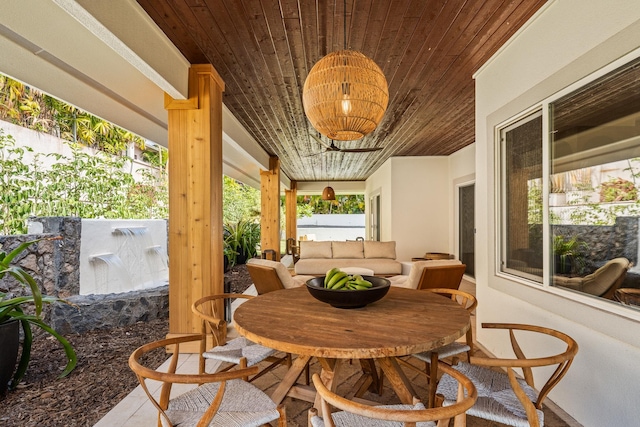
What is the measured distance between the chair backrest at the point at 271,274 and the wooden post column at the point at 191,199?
596mm

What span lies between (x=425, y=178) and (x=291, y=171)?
3924 millimetres

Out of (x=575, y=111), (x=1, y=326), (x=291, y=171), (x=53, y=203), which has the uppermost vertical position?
(x=291, y=171)

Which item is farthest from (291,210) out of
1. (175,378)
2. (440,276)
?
(175,378)

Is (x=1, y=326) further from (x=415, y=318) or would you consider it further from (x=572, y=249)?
(x=572, y=249)

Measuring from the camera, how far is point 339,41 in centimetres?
245

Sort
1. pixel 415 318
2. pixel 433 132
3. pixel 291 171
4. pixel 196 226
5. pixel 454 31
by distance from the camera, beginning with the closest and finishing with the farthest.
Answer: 1. pixel 415 318
2. pixel 454 31
3. pixel 196 226
4. pixel 433 132
5. pixel 291 171

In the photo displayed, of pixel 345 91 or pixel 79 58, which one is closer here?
pixel 345 91

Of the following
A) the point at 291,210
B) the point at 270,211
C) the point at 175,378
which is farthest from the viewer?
the point at 291,210

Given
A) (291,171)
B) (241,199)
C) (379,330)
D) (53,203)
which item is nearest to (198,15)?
(379,330)

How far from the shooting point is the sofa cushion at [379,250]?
5746mm

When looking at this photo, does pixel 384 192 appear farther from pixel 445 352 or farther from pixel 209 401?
pixel 209 401

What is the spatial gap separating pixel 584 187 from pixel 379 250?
3.92 m

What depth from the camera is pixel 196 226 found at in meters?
2.79

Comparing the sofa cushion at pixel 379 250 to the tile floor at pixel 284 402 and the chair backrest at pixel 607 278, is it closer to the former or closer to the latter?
the tile floor at pixel 284 402
